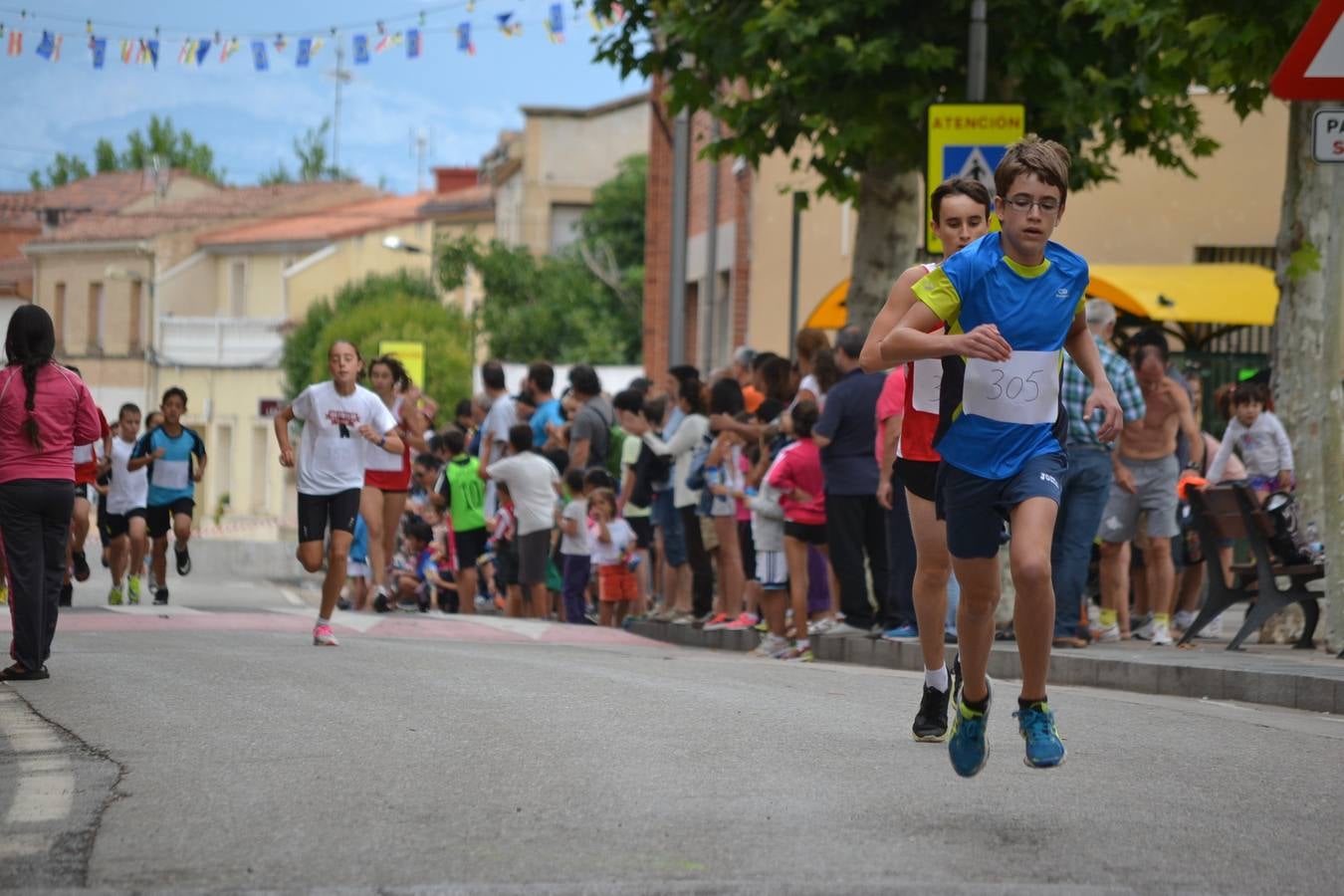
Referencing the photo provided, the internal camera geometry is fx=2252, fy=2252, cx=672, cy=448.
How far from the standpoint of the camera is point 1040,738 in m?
6.80

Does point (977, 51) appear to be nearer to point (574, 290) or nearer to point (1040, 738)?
point (1040, 738)

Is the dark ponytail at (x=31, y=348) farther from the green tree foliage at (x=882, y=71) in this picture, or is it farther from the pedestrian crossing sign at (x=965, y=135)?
the green tree foliage at (x=882, y=71)

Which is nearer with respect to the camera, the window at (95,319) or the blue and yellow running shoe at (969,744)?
the blue and yellow running shoe at (969,744)

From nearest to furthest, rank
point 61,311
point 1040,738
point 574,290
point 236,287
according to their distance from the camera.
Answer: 1. point 1040,738
2. point 574,290
3. point 236,287
4. point 61,311

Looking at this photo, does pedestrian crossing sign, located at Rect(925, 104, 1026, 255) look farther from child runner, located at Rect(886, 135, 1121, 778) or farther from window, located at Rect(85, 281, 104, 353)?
window, located at Rect(85, 281, 104, 353)

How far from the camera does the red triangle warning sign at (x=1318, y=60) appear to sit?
409 inches

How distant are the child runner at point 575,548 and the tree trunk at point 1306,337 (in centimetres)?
603

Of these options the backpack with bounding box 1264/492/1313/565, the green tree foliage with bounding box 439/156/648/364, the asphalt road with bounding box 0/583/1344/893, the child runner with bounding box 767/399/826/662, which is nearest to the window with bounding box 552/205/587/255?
the green tree foliage with bounding box 439/156/648/364

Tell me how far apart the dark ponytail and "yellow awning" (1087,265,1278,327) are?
1124 cm

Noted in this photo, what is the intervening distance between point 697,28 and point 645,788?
12.1 m

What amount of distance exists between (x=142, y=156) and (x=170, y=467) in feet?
261

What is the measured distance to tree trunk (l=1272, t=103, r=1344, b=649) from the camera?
44.8ft

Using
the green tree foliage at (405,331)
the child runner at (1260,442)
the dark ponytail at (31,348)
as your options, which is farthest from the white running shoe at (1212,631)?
the green tree foliage at (405,331)

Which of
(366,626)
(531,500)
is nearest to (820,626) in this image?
(366,626)
